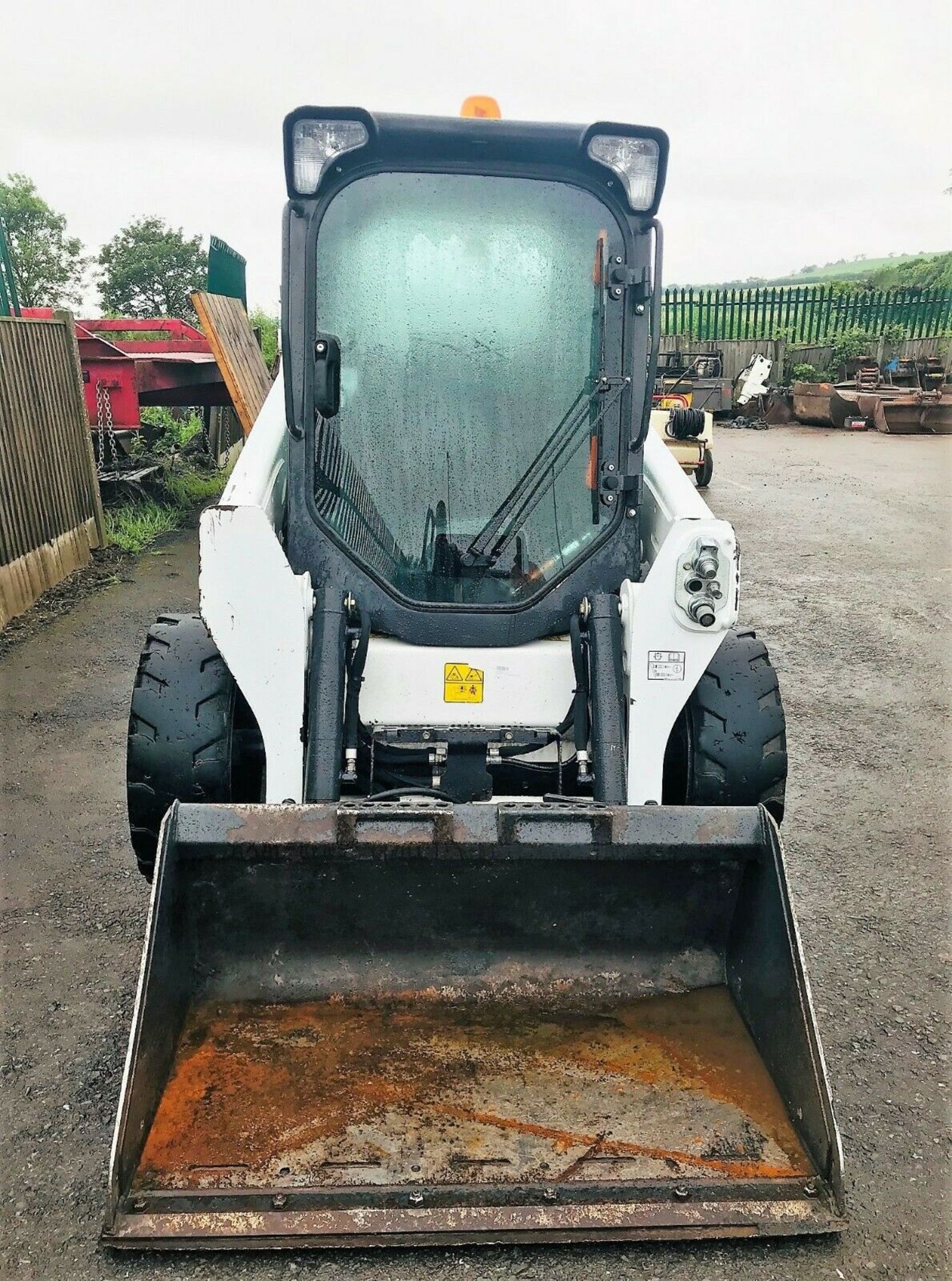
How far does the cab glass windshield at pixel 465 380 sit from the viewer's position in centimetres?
333

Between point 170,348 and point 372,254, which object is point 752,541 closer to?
point 170,348

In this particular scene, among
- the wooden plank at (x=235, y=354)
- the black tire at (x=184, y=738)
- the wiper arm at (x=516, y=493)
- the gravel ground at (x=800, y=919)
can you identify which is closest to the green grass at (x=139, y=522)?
the gravel ground at (x=800, y=919)

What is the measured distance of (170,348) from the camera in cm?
1088

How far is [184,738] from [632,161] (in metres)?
2.23

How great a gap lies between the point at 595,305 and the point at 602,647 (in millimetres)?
1096

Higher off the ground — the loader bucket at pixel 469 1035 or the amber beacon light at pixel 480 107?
the amber beacon light at pixel 480 107

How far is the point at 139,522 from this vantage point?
1006cm

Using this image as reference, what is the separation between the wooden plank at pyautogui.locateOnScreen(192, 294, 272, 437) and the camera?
8703mm

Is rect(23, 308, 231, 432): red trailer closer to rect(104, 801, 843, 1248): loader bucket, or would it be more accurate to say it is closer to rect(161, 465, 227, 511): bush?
rect(161, 465, 227, 511): bush

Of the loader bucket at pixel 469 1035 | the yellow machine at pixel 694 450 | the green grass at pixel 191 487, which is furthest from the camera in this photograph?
the yellow machine at pixel 694 450

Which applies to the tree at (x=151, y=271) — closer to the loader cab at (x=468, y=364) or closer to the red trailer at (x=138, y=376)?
the red trailer at (x=138, y=376)

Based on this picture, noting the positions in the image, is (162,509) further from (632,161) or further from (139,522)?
(632,161)

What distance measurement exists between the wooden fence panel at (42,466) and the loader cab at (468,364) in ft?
14.5

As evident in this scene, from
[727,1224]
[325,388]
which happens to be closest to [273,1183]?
[727,1224]
